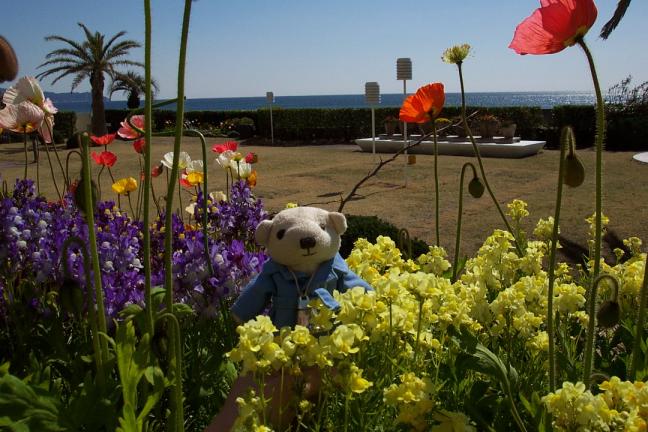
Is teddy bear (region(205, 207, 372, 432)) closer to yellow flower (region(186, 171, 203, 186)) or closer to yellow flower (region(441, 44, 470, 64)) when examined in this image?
yellow flower (region(441, 44, 470, 64))

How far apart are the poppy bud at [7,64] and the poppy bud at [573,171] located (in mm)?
1357

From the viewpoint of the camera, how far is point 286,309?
1.95 meters

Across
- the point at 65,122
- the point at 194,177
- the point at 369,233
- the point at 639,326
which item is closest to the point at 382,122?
the point at 65,122

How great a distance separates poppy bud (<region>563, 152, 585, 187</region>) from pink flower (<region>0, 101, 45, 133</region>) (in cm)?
217

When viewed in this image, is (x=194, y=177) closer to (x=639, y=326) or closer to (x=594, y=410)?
(x=639, y=326)

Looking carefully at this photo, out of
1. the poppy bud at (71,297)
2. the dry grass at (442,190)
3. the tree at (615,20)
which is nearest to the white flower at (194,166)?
the poppy bud at (71,297)

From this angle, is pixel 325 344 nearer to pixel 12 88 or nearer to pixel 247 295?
pixel 247 295

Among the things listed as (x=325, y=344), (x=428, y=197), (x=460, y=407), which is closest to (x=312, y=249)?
(x=460, y=407)

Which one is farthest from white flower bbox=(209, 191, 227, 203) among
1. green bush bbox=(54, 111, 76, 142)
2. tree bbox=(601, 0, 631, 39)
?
green bush bbox=(54, 111, 76, 142)

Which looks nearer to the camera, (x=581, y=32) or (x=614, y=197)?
(x=581, y=32)

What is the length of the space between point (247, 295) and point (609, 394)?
114cm

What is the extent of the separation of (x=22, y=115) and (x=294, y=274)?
56.9 inches

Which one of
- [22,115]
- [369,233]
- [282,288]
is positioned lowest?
[369,233]

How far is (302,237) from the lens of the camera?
195 cm
